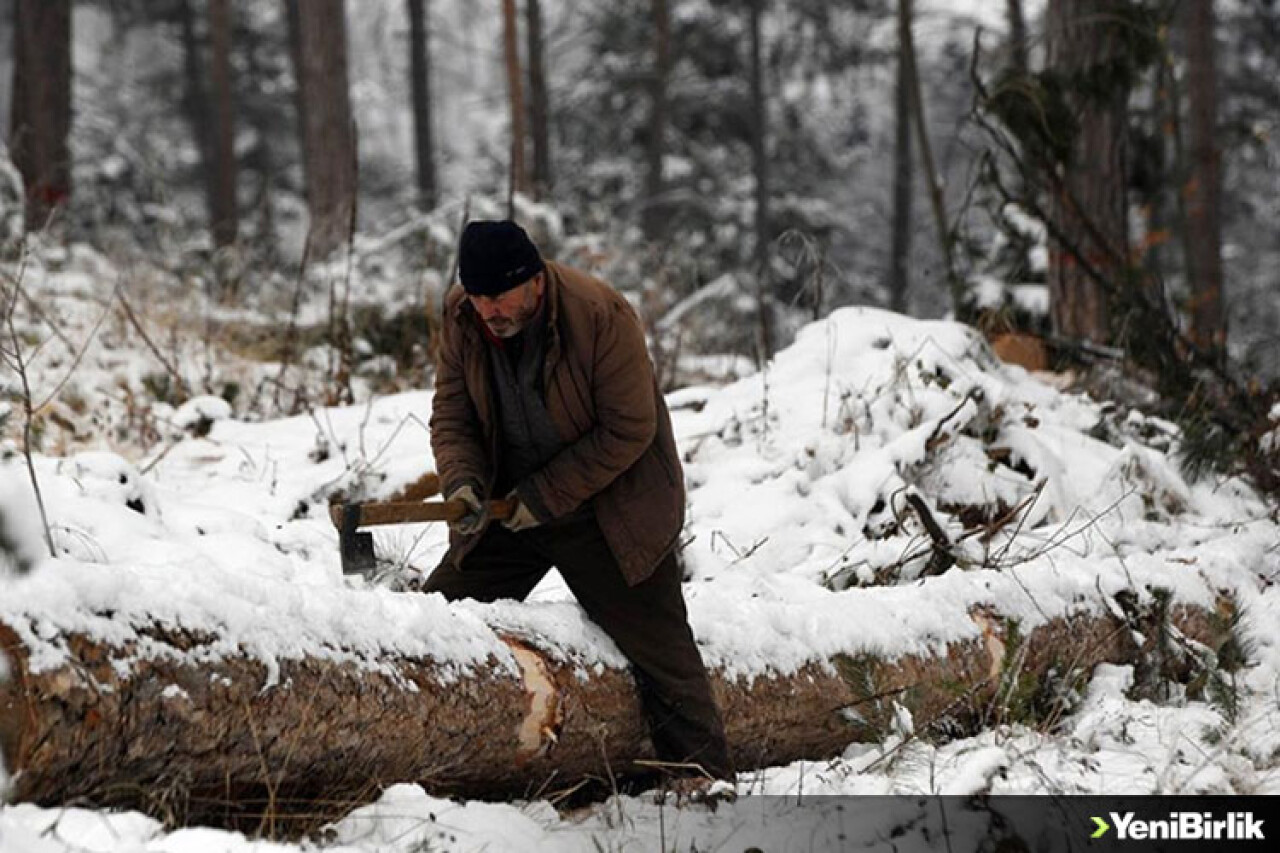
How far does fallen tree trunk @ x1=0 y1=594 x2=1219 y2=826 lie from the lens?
8.13ft

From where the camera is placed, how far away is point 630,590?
3748 mm

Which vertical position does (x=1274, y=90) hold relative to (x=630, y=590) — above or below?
above

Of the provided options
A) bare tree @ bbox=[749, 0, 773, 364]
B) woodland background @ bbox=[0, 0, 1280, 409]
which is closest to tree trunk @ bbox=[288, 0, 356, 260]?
woodland background @ bbox=[0, 0, 1280, 409]

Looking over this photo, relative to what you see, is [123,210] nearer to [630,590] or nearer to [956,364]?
[956,364]

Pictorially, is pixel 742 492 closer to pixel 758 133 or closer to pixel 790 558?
pixel 790 558

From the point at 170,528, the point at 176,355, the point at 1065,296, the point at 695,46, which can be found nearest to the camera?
the point at 170,528

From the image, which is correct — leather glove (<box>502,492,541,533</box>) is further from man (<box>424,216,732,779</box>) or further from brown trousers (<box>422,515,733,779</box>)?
brown trousers (<box>422,515,733,779</box>)

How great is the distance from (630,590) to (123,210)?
17.7m

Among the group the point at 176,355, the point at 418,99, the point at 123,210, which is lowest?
the point at 176,355

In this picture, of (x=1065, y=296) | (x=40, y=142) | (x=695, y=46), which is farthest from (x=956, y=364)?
(x=695, y=46)

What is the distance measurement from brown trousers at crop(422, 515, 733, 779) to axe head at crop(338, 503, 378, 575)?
1.23 ft

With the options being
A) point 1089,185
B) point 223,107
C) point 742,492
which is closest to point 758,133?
point 223,107

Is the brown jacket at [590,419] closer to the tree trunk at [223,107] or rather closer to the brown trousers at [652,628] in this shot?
the brown trousers at [652,628]

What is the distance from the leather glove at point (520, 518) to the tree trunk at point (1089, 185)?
5.35 meters
